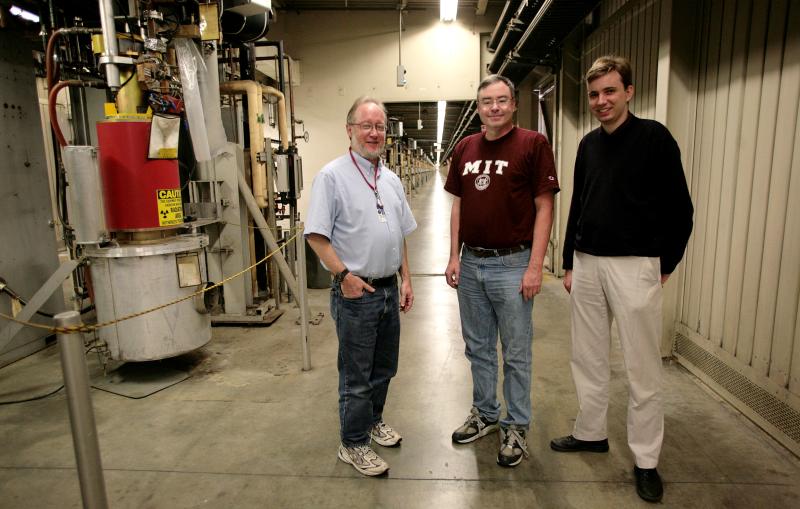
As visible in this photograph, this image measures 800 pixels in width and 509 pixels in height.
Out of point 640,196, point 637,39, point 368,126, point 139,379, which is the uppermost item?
point 637,39

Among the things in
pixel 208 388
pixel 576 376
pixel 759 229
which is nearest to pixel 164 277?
pixel 208 388

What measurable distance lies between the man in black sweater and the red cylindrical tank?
249cm

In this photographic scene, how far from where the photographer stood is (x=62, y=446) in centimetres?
257

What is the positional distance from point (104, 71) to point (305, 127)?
5287 millimetres

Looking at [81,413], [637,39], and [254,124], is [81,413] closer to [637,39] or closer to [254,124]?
[254,124]

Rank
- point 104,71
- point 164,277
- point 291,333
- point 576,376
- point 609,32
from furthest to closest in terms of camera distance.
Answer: point 609,32 → point 291,333 → point 164,277 → point 104,71 → point 576,376

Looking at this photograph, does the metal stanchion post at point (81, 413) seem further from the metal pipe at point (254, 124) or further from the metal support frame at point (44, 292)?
the metal pipe at point (254, 124)

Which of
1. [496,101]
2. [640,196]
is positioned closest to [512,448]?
[640,196]

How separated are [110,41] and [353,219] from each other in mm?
1978

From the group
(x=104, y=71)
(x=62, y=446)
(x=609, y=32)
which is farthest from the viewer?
(x=609, y=32)

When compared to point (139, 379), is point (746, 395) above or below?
above

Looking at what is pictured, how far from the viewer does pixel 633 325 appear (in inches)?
80.7

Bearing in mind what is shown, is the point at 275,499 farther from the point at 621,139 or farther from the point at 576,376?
the point at 621,139

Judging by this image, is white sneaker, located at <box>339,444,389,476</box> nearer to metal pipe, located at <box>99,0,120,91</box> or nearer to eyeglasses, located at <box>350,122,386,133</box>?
eyeglasses, located at <box>350,122,386,133</box>
